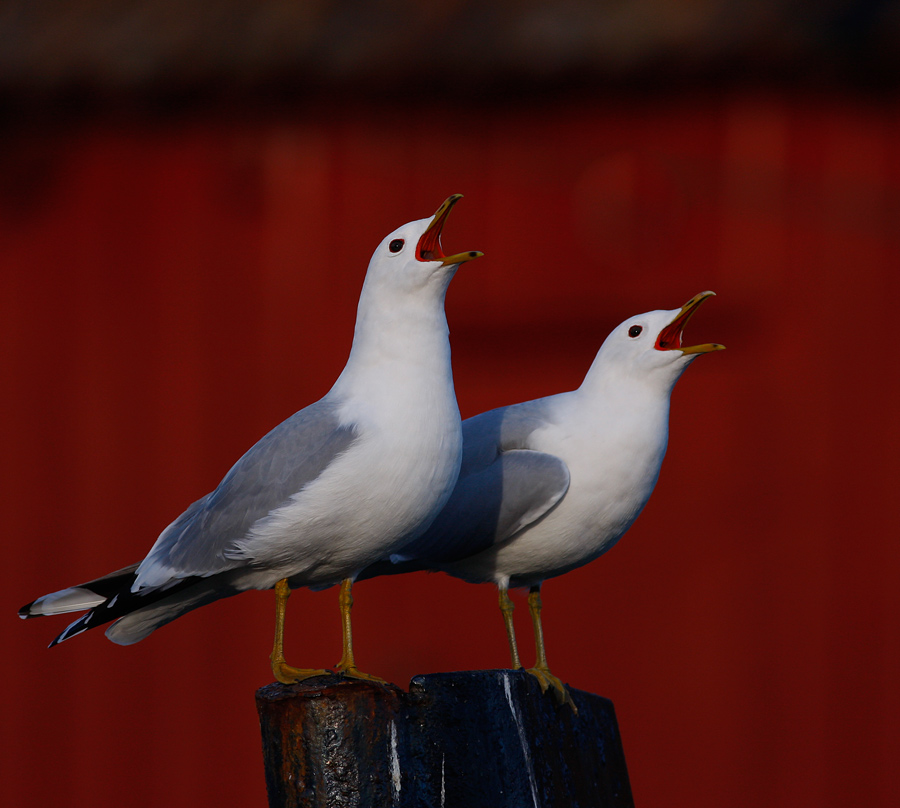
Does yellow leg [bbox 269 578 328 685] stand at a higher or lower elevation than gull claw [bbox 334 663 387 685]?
higher

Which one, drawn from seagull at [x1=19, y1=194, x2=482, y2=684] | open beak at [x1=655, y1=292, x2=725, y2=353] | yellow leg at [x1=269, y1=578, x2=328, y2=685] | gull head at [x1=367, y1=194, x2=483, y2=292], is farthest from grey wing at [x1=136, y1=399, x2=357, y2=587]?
open beak at [x1=655, y1=292, x2=725, y2=353]

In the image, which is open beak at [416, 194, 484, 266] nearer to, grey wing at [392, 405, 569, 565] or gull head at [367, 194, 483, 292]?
gull head at [367, 194, 483, 292]

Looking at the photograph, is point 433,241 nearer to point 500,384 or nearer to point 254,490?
point 254,490

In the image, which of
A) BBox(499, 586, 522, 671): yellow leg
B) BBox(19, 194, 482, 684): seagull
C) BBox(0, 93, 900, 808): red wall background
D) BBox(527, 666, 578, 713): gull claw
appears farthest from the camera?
BBox(0, 93, 900, 808): red wall background

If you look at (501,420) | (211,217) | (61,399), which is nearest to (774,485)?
(501,420)

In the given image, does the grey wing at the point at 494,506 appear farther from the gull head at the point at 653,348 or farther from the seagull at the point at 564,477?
the gull head at the point at 653,348

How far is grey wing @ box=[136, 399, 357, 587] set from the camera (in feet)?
10.1

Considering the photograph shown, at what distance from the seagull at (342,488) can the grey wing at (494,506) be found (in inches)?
16.0

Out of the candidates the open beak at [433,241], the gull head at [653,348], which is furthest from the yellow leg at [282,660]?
the gull head at [653,348]

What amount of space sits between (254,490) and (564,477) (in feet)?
3.12

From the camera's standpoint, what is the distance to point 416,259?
3.32 metres

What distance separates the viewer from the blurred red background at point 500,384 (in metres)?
5.87

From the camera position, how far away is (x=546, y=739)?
2977 millimetres

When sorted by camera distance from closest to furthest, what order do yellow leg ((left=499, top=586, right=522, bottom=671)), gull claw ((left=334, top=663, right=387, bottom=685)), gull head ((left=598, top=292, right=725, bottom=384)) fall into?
1. gull claw ((left=334, top=663, right=387, bottom=685))
2. yellow leg ((left=499, top=586, right=522, bottom=671))
3. gull head ((left=598, top=292, right=725, bottom=384))
